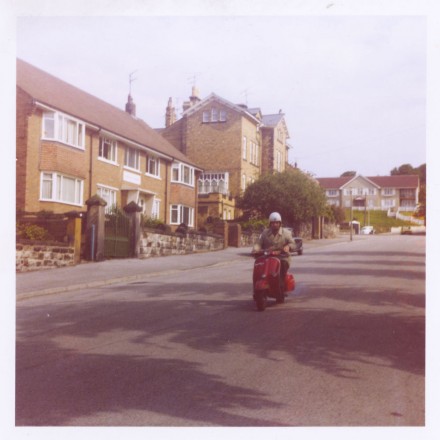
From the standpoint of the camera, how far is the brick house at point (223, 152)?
2925cm

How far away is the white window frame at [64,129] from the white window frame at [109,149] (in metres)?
0.93

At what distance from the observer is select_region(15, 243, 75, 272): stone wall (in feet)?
51.6

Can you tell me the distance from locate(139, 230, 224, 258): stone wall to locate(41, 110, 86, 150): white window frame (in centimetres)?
483

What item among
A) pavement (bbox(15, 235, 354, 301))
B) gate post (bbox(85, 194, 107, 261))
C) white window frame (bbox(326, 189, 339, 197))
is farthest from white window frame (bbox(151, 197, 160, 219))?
gate post (bbox(85, 194, 107, 261))

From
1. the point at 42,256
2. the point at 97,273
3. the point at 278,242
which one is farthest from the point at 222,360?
the point at 42,256

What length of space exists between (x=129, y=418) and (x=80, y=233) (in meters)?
14.6

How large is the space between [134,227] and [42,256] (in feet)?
23.3

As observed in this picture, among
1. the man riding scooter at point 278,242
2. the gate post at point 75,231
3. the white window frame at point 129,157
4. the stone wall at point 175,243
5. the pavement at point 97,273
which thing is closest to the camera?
the man riding scooter at point 278,242

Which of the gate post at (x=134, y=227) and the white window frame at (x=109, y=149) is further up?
the white window frame at (x=109, y=149)

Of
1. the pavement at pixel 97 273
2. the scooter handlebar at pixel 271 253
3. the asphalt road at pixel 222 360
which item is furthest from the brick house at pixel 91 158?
the scooter handlebar at pixel 271 253

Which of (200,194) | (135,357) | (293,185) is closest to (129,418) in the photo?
(135,357)

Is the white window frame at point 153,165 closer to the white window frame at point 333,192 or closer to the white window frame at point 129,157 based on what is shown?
the white window frame at point 129,157

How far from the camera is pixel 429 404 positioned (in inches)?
219
